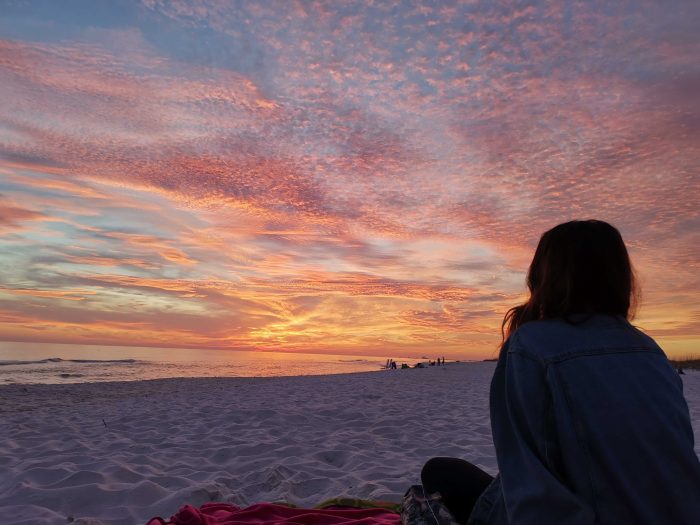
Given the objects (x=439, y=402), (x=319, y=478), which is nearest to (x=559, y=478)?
(x=319, y=478)

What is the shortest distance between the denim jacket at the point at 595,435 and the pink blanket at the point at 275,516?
207 centimetres

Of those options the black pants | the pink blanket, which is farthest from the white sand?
the black pants

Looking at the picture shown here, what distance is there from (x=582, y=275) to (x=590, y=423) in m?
0.66

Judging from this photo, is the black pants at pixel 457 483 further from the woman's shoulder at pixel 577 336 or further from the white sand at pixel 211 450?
the white sand at pixel 211 450

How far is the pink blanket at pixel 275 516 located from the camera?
370 centimetres

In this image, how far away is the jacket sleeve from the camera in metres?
1.81

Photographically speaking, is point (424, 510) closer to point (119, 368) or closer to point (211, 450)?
point (211, 450)

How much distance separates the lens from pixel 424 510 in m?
2.87

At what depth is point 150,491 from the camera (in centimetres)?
476

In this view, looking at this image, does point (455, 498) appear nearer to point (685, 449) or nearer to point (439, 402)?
point (685, 449)

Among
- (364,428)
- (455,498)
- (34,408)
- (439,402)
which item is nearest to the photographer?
(455,498)

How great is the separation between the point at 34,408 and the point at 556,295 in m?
11.8

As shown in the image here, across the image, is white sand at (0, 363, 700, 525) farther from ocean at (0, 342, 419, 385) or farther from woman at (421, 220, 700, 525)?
ocean at (0, 342, 419, 385)

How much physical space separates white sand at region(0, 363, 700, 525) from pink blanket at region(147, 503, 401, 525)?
25.5 inches
